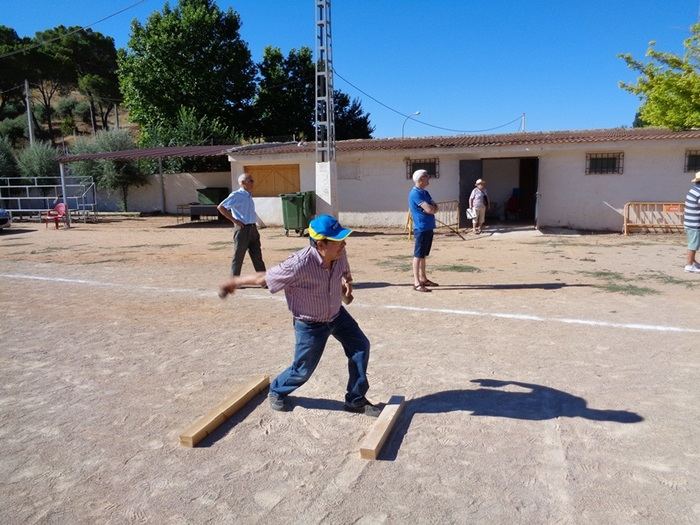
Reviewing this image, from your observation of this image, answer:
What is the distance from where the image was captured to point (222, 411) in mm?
3756

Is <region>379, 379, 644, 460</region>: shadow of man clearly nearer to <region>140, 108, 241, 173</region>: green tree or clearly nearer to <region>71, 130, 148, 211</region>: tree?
<region>140, 108, 241, 173</region>: green tree

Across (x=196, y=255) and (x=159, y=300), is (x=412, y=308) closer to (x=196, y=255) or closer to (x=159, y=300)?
(x=159, y=300)

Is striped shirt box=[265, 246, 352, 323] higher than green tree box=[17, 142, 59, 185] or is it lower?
lower

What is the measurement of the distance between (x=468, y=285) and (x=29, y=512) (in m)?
6.56

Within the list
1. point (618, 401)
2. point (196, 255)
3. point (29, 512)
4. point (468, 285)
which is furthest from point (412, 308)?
point (196, 255)

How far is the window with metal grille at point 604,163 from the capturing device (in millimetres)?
15938

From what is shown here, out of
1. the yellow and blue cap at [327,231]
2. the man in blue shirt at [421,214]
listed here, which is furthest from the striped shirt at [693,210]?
the yellow and blue cap at [327,231]

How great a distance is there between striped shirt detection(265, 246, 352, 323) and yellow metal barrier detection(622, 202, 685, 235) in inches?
548

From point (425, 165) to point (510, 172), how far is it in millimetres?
4123

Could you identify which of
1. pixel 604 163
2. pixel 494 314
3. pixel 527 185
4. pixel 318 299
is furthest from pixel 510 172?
pixel 318 299

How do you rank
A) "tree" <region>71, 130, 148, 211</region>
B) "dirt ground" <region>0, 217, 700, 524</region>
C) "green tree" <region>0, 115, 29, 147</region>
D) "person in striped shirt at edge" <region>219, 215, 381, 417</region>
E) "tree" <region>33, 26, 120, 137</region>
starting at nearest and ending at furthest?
"dirt ground" <region>0, 217, 700, 524</region> < "person in striped shirt at edge" <region>219, 215, 381, 417</region> < "tree" <region>71, 130, 148, 211</region> < "green tree" <region>0, 115, 29, 147</region> < "tree" <region>33, 26, 120, 137</region>

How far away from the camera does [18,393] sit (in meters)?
4.39

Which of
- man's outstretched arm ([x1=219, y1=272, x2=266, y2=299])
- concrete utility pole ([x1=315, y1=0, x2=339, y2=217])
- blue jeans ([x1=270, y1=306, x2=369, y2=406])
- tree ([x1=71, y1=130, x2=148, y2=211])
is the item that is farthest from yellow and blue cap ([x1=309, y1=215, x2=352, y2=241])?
tree ([x1=71, y1=130, x2=148, y2=211])

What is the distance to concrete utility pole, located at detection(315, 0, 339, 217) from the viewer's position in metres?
14.4
